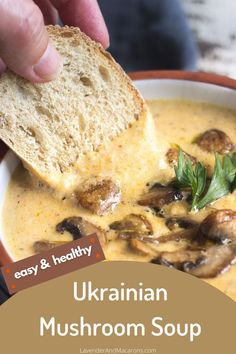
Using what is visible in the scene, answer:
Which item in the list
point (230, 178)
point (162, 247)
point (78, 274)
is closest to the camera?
point (78, 274)

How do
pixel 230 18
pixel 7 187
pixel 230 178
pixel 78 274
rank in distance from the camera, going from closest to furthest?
pixel 78 274 < pixel 230 178 < pixel 7 187 < pixel 230 18

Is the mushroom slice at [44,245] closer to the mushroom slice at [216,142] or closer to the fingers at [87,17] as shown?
the mushroom slice at [216,142]

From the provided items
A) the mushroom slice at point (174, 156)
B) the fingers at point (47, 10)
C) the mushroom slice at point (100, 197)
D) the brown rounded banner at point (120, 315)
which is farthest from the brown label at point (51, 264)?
the fingers at point (47, 10)

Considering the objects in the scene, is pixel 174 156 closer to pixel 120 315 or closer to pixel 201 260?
pixel 201 260

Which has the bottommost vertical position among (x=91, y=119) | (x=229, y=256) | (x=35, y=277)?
(x=229, y=256)

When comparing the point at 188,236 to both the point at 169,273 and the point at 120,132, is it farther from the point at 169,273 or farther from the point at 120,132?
the point at 120,132

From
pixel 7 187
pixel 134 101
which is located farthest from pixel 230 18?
pixel 7 187

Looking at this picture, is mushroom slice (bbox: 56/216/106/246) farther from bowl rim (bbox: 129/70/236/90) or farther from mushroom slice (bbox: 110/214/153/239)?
bowl rim (bbox: 129/70/236/90)
